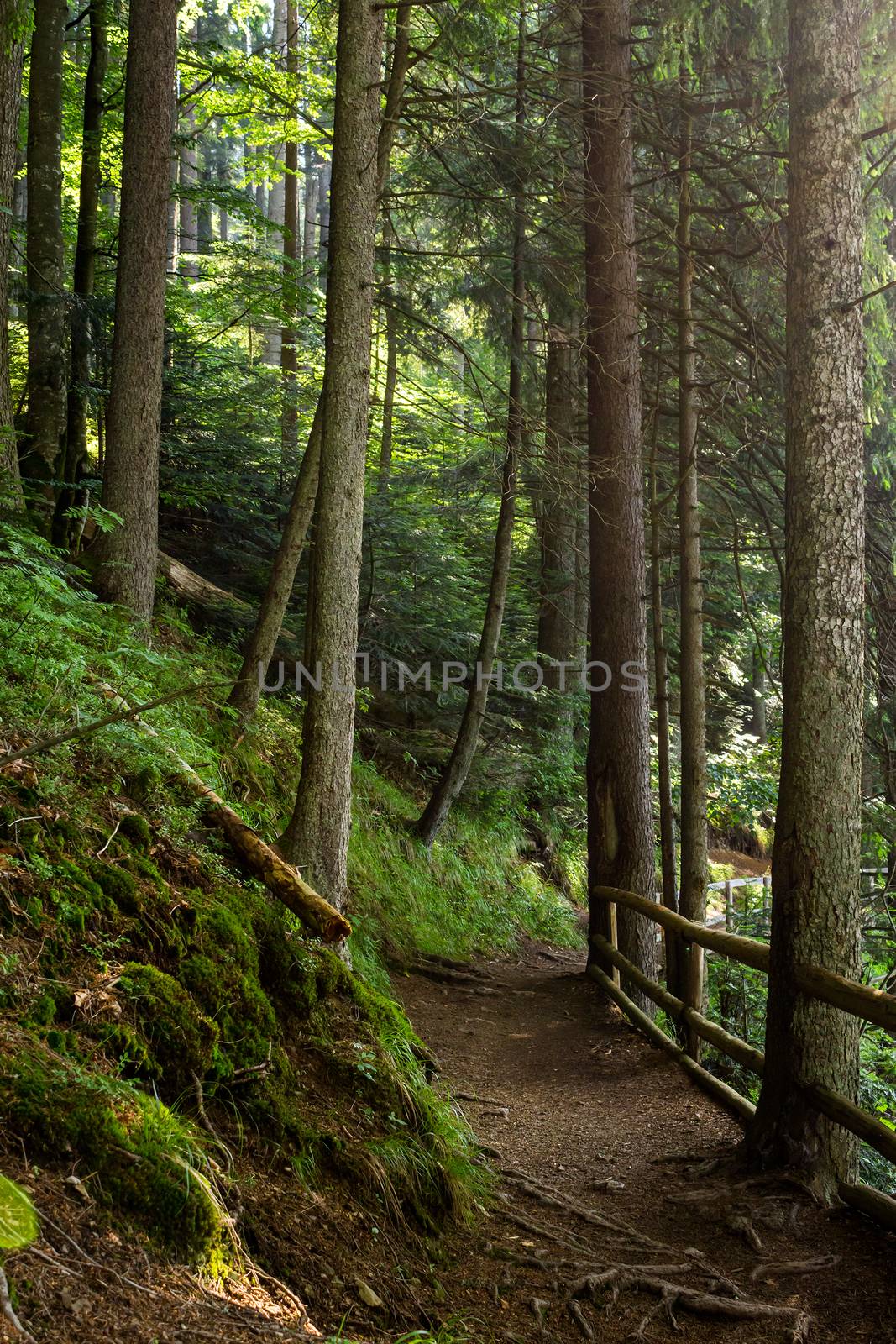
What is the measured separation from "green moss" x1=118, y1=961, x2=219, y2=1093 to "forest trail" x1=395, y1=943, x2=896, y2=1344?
1381mm

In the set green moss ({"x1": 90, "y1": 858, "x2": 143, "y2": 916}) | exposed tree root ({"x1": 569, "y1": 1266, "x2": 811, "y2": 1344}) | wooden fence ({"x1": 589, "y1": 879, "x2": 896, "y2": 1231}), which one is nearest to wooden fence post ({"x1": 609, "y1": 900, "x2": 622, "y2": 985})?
wooden fence ({"x1": 589, "y1": 879, "x2": 896, "y2": 1231})

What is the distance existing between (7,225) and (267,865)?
19.1 feet

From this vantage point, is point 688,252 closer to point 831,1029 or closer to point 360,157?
point 360,157

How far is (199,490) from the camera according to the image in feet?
35.5

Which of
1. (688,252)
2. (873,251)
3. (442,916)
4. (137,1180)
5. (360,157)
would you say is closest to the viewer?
(137,1180)

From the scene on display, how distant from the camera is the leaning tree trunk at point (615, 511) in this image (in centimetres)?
941

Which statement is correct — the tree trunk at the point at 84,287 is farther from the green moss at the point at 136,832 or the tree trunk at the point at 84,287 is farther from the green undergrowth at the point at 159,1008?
the green moss at the point at 136,832

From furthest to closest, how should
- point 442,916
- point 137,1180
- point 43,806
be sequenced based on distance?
1. point 442,916
2. point 43,806
3. point 137,1180

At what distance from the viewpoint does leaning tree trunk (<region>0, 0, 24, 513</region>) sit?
762 centimetres

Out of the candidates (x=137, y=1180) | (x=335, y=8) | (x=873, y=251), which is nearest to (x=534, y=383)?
(x=335, y=8)

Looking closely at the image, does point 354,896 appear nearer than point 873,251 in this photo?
No

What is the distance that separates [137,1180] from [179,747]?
146 inches

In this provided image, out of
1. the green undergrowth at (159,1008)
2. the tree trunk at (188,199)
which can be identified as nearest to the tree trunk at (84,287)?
the tree trunk at (188,199)

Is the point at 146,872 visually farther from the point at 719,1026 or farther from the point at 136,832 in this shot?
the point at 719,1026
